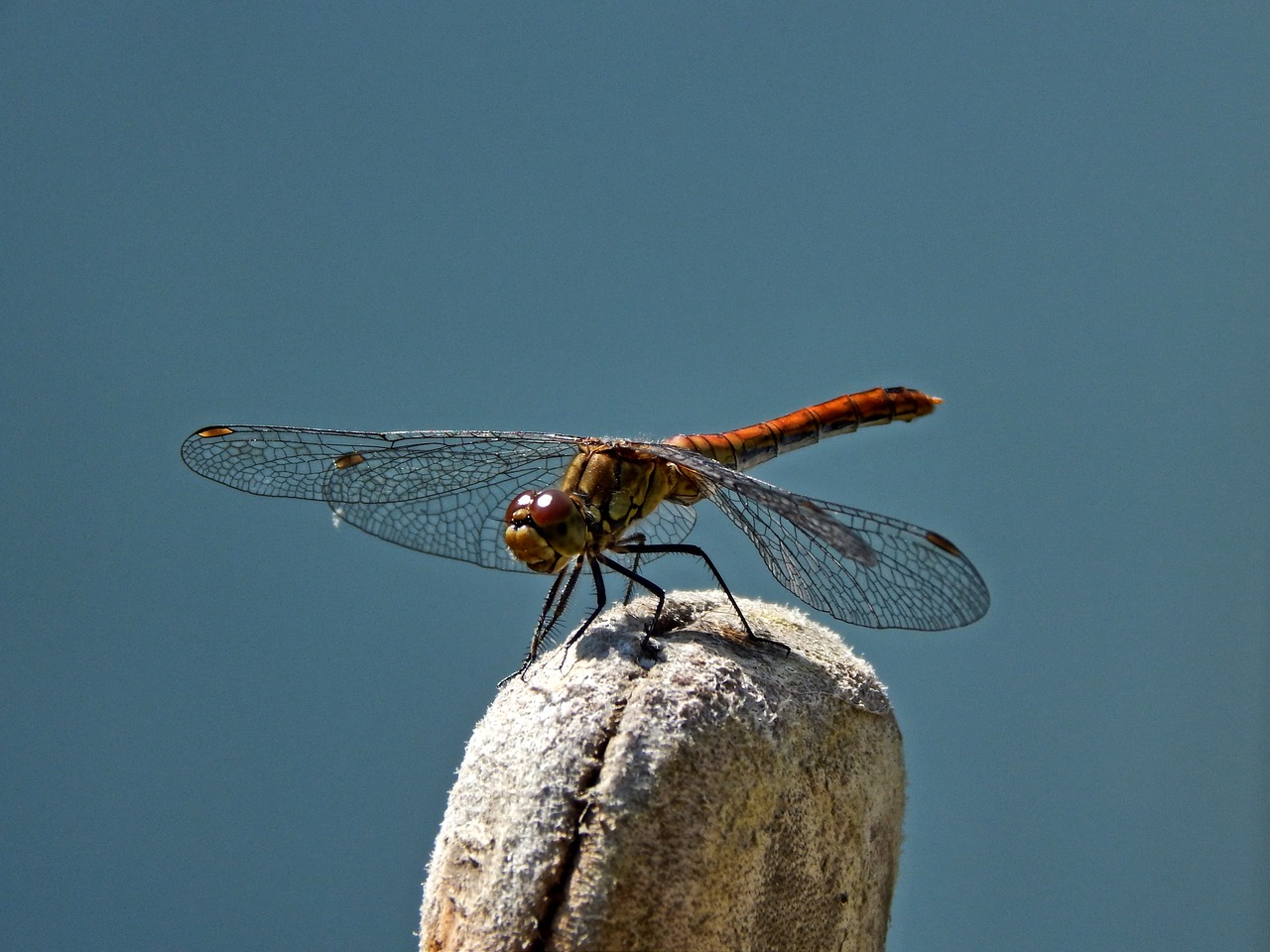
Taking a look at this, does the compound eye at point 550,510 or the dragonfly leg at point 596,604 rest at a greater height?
the compound eye at point 550,510

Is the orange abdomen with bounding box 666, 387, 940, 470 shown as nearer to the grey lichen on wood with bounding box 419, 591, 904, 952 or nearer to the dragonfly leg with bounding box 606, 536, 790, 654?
the dragonfly leg with bounding box 606, 536, 790, 654

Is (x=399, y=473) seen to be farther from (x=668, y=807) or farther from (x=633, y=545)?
(x=668, y=807)

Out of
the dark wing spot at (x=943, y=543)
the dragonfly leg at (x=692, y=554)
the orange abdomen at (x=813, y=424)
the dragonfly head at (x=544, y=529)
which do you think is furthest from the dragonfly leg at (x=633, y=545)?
the dark wing spot at (x=943, y=543)

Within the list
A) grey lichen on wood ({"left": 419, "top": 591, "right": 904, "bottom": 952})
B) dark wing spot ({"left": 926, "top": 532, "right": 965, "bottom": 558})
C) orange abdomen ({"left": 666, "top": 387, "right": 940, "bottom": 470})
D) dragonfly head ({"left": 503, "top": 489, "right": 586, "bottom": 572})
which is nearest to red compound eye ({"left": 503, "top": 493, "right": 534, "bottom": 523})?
dragonfly head ({"left": 503, "top": 489, "right": 586, "bottom": 572})

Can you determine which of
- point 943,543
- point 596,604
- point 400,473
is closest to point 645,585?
point 596,604

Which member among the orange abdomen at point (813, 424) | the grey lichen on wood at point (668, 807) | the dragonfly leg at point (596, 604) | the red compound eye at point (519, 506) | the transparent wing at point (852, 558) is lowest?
the grey lichen on wood at point (668, 807)

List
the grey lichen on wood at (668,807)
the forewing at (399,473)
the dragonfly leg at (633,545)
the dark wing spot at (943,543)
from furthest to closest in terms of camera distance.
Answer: the forewing at (399,473)
the dragonfly leg at (633,545)
the dark wing spot at (943,543)
the grey lichen on wood at (668,807)

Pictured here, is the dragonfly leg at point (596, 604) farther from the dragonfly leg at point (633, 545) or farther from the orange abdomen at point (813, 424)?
the orange abdomen at point (813, 424)
